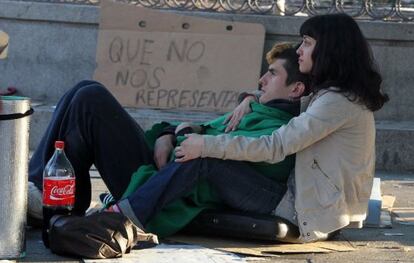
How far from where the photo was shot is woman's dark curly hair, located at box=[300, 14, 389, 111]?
15.9 ft

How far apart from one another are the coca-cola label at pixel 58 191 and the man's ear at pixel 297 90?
1.27 metres

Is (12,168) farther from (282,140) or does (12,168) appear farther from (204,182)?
(282,140)

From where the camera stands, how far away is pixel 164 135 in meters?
5.35

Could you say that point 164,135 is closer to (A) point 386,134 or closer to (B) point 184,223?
(B) point 184,223

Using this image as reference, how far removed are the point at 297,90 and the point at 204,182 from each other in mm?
721

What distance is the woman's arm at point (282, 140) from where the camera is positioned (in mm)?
4750

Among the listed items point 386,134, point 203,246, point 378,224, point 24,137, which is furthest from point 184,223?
point 386,134

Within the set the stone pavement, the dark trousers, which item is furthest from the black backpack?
the dark trousers

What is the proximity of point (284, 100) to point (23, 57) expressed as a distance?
4747mm

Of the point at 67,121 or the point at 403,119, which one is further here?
the point at 403,119

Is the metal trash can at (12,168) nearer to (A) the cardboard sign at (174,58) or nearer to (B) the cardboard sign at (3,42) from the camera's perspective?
(B) the cardboard sign at (3,42)

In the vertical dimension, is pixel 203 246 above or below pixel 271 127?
below

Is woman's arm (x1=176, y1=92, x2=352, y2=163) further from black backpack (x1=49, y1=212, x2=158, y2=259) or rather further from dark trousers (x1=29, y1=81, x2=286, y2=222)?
black backpack (x1=49, y1=212, x2=158, y2=259)

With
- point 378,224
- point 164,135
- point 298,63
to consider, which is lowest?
point 378,224
